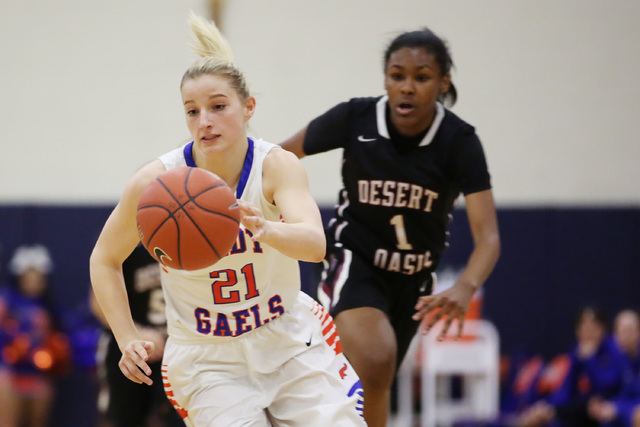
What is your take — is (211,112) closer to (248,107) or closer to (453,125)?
(248,107)

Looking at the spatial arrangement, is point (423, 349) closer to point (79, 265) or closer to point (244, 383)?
point (79, 265)

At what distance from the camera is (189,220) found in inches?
104

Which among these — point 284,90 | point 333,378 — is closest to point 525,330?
point 284,90

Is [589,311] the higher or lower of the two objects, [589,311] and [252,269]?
the lower

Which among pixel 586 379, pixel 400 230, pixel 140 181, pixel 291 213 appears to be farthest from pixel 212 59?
pixel 586 379

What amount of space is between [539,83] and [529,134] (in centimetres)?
61

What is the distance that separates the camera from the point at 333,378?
3.17 metres

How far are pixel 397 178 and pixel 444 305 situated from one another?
25.7 inches

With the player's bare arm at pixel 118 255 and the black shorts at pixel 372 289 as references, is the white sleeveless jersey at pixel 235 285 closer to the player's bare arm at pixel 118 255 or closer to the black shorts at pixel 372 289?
the player's bare arm at pixel 118 255

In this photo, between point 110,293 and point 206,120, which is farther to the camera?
point 110,293

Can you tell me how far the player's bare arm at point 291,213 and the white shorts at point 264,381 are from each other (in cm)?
43

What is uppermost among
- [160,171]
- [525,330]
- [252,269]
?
[160,171]

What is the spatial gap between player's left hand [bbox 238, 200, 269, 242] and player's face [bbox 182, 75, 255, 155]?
481mm

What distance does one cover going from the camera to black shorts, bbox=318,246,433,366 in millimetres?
3953
